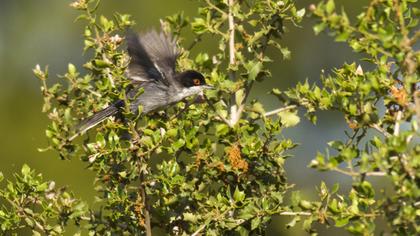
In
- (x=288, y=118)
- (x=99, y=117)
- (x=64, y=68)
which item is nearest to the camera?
(x=288, y=118)

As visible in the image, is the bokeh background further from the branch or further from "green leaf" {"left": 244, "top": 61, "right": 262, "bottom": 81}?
"green leaf" {"left": 244, "top": 61, "right": 262, "bottom": 81}

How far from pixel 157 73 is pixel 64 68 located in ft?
25.5

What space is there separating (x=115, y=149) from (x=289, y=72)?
12.1 m

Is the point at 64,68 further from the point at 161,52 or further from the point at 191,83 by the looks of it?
the point at 191,83

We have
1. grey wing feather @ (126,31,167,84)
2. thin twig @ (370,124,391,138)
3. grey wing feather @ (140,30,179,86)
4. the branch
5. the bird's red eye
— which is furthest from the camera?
grey wing feather @ (126,31,167,84)

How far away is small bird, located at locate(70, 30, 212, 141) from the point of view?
6176 millimetres

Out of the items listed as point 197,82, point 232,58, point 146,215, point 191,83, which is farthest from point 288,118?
point 191,83

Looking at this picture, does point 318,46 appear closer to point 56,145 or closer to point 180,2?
point 180,2

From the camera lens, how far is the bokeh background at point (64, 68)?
12.3 m

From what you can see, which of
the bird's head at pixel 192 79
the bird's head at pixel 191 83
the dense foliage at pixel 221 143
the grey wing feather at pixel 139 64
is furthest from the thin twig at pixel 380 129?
the grey wing feather at pixel 139 64

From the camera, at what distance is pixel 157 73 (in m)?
7.00

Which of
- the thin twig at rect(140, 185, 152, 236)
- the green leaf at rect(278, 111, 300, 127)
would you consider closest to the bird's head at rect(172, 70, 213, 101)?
the green leaf at rect(278, 111, 300, 127)

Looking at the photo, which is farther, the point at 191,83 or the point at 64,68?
the point at 64,68

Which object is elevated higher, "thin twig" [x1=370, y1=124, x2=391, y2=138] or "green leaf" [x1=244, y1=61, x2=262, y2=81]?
"green leaf" [x1=244, y1=61, x2=262, y2=81]
